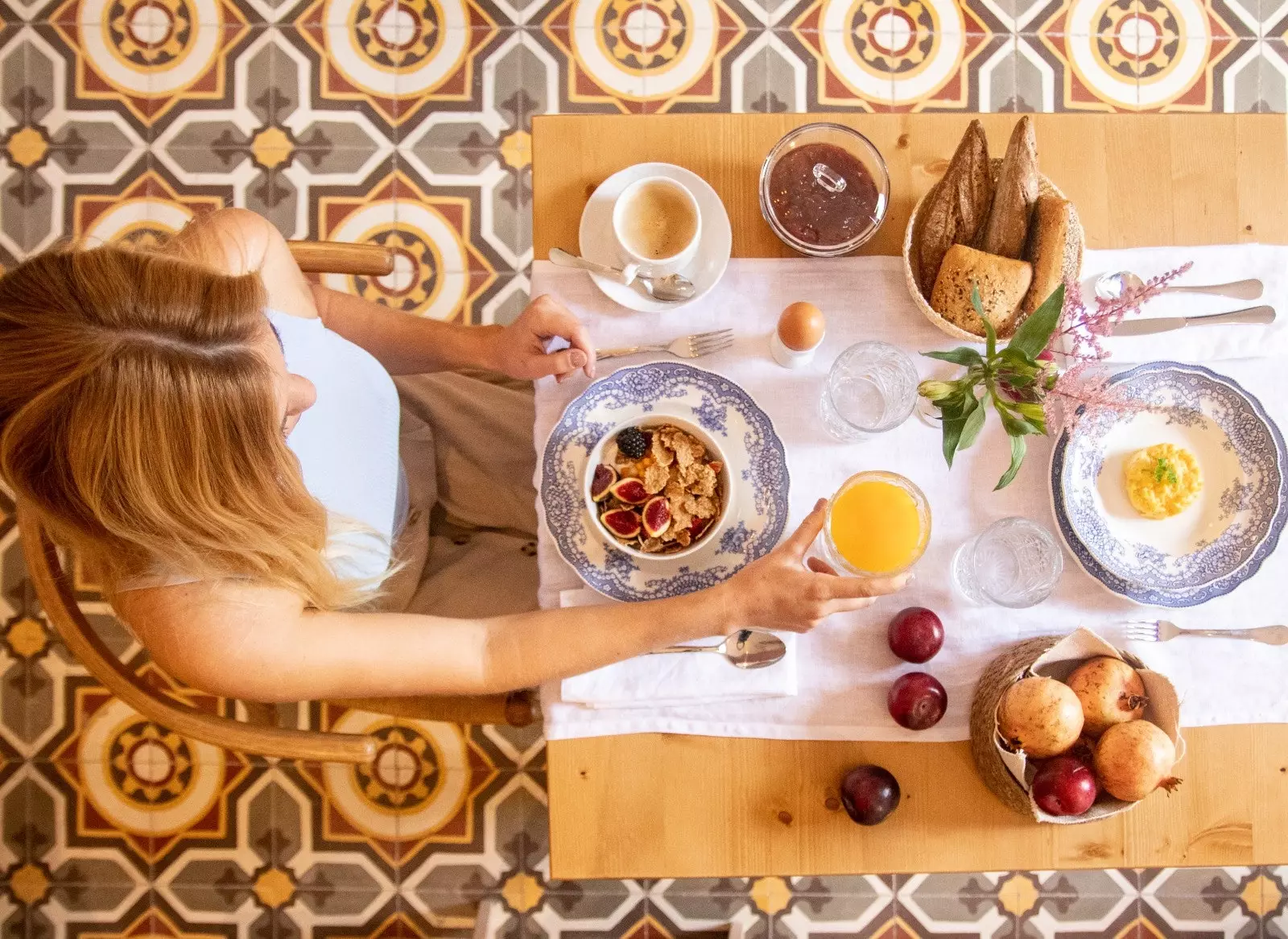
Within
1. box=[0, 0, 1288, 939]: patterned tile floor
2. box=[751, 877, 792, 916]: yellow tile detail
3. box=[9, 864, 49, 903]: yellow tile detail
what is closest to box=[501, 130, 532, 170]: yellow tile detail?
box=[0, 0, 1288, 939]: patterned tile floor

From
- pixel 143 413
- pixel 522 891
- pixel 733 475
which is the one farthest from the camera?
pixel 522 891

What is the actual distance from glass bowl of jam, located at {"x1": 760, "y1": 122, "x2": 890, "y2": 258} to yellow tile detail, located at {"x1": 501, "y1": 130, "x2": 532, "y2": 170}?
962 mm

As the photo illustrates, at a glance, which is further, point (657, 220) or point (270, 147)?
point (270, 147)

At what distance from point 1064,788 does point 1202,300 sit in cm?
54

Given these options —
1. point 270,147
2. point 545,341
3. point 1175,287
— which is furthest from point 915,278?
point 270,147

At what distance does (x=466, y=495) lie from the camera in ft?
3.92

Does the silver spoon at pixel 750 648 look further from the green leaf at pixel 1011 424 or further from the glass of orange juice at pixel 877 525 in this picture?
the green leaf at pixel 1011 424

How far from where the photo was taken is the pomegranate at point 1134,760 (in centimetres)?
84

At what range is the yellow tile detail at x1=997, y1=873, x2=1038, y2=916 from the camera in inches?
68.6

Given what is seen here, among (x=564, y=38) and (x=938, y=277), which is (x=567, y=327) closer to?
(x=938, y=277)

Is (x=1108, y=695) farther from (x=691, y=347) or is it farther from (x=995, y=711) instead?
(x=691, y=347)

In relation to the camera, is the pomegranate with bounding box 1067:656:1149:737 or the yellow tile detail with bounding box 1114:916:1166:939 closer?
the pomegranate with bounding box 1067:656:1149:737

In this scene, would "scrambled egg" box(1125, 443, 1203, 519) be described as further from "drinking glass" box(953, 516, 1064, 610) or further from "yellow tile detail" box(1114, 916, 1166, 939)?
"yellow tile detail" box(1114, 916, 1166, 939)

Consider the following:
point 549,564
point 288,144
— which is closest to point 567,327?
Result: point 549,564
